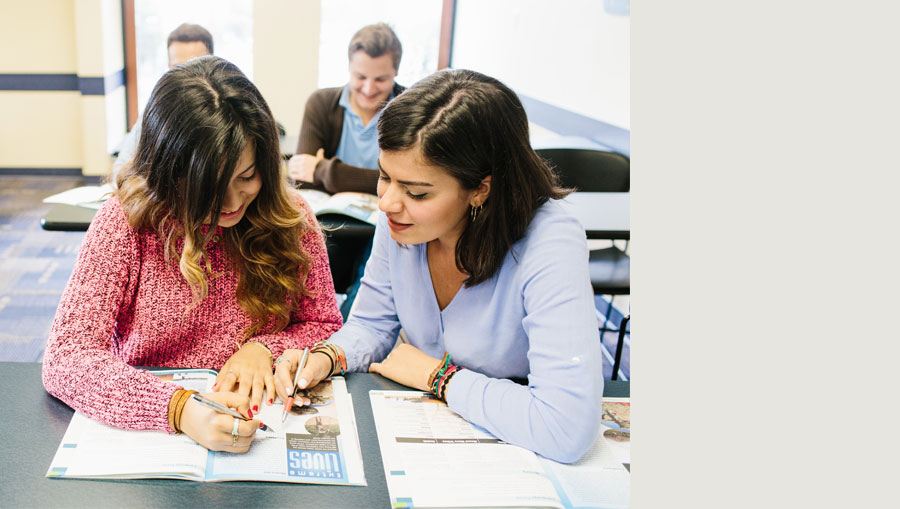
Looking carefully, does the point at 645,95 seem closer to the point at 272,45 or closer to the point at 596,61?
the point at 596,61

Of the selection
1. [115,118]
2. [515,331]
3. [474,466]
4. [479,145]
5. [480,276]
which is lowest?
[474,466]

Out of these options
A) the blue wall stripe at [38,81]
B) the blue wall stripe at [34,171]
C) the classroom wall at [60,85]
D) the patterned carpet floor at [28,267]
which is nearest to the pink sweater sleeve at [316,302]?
the patterned carpet floor at [28,267]

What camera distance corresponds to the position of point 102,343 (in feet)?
3.82

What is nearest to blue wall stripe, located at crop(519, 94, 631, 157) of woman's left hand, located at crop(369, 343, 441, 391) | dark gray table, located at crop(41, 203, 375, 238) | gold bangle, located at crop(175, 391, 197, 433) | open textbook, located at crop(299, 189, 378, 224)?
open textbook, located at crop(299, 189, 378, 224)

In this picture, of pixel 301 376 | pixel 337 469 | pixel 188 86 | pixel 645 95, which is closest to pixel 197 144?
pixel 188 86

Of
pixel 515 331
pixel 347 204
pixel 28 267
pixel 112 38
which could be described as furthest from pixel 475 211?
pixel 112 38

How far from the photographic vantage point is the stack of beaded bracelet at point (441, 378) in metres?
1.18

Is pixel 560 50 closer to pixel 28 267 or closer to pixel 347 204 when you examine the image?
pixel 347 204

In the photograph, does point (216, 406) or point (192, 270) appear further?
point (192, 270)

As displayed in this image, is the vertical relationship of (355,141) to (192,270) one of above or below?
above

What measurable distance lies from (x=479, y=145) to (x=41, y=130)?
547 centimetres

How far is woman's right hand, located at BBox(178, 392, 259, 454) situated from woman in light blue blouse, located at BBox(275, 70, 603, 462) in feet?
0.57

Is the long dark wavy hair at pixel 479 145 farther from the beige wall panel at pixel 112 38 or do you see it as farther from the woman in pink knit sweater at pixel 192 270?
the beige wall panel at pixel 112 38

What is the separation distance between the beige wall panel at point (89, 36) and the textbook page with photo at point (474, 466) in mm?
5010
